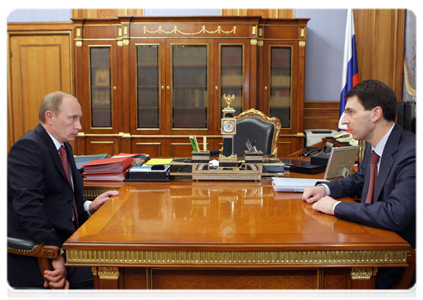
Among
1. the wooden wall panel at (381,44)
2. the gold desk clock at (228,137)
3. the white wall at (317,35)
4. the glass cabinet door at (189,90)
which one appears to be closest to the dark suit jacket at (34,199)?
the gold desk clock at (228,137)

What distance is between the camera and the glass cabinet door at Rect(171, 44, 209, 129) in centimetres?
466

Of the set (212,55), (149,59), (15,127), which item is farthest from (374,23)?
(15,127)

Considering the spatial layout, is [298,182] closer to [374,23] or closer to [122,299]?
[122,299]

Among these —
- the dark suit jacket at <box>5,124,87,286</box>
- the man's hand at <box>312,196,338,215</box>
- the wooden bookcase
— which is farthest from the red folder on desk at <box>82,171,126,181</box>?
the wooden bookcase

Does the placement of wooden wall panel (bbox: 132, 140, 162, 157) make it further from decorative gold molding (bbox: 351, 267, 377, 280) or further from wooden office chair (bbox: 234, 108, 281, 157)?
decorative gold molding (bbox: 351, 267, 377, 280)

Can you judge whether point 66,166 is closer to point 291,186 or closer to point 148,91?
point 291,186

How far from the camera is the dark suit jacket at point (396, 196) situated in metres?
1.23

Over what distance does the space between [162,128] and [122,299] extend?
143 inches

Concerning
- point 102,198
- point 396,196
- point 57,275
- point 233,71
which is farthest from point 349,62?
point 57,275

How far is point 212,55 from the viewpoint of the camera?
182 inches

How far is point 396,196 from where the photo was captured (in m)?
1.26

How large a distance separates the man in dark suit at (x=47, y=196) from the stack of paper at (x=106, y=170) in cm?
28

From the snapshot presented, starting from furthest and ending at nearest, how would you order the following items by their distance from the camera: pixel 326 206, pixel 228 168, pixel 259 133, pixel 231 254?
pixel 259 133 < pixel 228 168 < pixel 326 206 < pixel 231 254

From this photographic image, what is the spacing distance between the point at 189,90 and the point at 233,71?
0.61 metres
